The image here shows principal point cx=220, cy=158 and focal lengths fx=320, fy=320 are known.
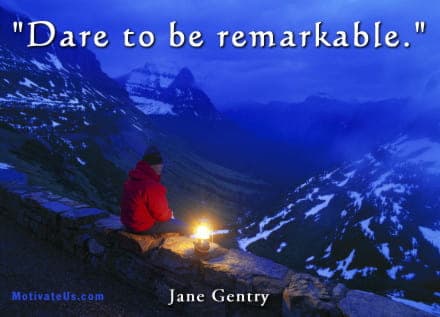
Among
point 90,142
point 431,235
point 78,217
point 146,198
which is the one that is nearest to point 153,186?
point 146,198

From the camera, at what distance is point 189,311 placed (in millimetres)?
5730

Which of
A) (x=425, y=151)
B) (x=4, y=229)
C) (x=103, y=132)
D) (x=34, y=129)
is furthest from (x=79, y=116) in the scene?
(x=425, y=151)

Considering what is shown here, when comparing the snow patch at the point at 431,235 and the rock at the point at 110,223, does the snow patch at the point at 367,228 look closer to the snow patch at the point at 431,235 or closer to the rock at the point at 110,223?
the snow patch at the point at 431,235

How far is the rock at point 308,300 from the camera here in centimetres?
460

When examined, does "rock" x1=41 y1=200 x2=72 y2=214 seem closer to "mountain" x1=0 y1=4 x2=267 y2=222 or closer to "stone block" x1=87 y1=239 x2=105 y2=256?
"stone block" x1=87 y1=239 x2=105 y2=256

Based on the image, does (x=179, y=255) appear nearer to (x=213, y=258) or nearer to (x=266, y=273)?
(x=213, y=258)

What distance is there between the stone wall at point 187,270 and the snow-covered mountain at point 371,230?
8590 centimetres

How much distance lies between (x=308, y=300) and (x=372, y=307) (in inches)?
34.5

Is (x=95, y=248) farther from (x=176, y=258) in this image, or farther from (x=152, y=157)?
(x=152, y=157)

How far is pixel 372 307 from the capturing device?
4539mm

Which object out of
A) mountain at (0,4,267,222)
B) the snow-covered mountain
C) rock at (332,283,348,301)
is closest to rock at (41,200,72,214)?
rock at (332,283,348,301)

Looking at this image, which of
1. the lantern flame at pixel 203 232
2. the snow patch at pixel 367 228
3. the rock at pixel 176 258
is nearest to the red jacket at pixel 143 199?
the rock at pixel 176 258

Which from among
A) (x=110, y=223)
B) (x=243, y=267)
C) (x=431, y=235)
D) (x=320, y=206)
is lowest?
(x=431, y=235)

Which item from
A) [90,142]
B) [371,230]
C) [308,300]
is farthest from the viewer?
[90,142]
